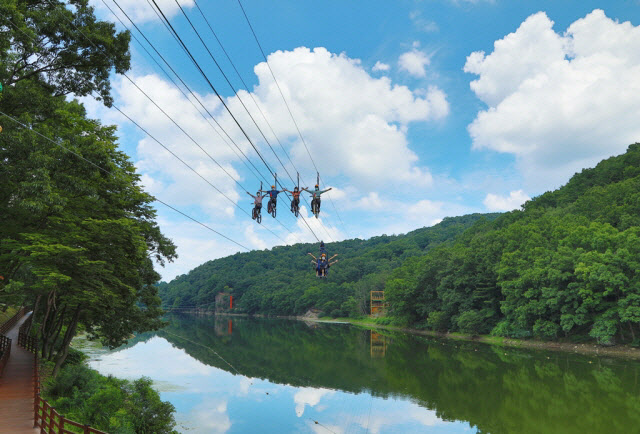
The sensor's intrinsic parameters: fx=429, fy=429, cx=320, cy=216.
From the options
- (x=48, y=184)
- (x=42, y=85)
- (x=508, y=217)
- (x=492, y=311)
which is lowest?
(x=492, y=311)

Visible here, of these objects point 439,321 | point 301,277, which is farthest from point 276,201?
point 301,277

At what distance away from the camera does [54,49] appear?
15.1 meters

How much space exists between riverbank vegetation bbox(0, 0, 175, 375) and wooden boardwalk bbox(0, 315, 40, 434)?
357cm

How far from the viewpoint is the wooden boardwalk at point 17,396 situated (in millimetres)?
12828

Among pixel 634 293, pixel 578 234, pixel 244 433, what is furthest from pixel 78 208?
pixel 578 234

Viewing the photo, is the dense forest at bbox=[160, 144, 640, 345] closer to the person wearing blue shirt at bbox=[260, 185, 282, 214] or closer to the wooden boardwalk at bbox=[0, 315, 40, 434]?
the person wearing blue shirt at bbox=[260, 185, 282, 214]

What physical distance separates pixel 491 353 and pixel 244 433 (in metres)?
32.5

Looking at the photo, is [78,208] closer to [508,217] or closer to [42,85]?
[42,85]

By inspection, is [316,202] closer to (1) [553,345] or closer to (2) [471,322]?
(1) [553,345]

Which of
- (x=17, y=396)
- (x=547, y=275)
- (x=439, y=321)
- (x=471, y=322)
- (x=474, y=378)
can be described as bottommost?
(x=474, y=378)

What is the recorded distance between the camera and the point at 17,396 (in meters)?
16.2

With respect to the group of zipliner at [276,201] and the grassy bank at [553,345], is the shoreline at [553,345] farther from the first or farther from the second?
the group of zipliner at [276,201]

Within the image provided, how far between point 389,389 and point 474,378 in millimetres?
7244

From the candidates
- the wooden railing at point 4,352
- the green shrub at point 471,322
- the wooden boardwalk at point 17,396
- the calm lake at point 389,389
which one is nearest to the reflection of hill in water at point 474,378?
the calm lake at point 389,389
